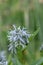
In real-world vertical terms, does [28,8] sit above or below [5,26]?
above

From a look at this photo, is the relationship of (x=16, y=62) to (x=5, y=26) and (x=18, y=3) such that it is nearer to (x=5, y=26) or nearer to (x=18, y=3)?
(x=5, y=26)

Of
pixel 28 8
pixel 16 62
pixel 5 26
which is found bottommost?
pixel 16 62

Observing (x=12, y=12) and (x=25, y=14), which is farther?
(x=12, y=12)

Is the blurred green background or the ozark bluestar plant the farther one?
the blurred green background

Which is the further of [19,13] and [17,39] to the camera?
[19,13]

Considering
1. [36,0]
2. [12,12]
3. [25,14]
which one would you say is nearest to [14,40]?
[36,0]

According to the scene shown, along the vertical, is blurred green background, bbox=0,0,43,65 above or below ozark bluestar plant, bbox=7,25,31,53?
above

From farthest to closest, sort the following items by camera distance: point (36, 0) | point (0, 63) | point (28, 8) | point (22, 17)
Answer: point (28, 8) → point (22, 17) → point (36, 0) → point (0, 63)

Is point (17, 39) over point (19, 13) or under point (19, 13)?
under
